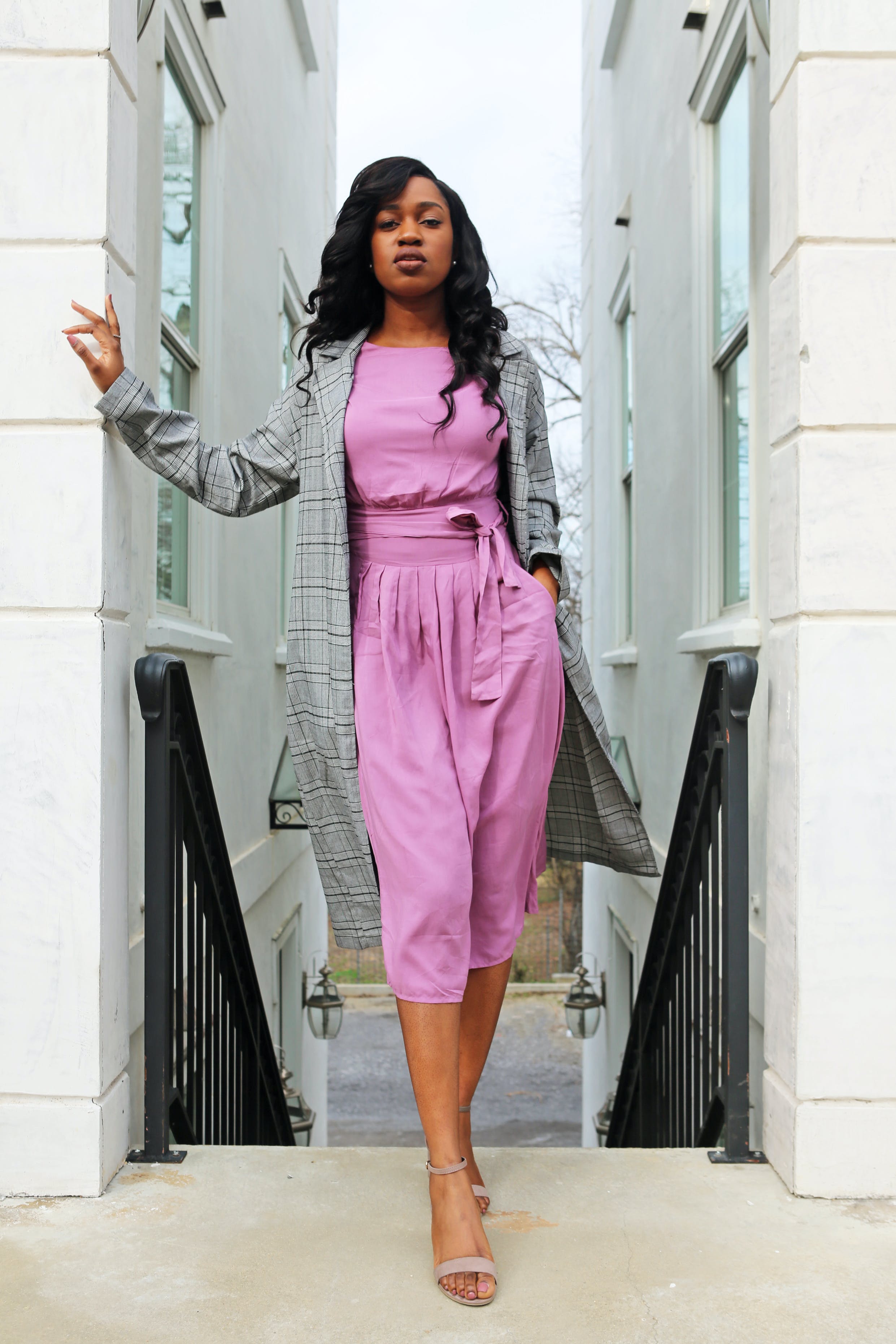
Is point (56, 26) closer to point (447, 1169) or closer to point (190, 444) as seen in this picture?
point (190, 444)

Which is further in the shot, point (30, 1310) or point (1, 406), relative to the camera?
point (1, 406)

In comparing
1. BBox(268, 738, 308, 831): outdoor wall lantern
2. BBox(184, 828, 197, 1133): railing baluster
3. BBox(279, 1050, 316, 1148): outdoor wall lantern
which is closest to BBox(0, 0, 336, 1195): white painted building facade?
BBox(184, 828, 197, 1133): railing baluster

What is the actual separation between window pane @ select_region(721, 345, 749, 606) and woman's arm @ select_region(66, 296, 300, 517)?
1.93m

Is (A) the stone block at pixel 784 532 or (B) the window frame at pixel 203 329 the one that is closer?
(A) the stone block at pixel 784 532

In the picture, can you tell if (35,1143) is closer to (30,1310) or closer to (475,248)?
(30,1310)

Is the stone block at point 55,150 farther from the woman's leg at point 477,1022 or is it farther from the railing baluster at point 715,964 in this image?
the railing baluster at point 715,964

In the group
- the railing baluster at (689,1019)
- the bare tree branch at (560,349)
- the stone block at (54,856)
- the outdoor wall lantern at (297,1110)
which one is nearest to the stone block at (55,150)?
the stone block at (54,856)

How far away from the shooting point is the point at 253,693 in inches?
229

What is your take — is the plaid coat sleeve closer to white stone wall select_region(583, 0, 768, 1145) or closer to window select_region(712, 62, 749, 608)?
white stone wall select_region(583, 0, 768, 1145)

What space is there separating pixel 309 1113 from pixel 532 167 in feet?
63.8

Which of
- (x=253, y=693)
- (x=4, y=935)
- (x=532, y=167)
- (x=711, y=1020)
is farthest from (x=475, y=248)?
(x=532, y=167)

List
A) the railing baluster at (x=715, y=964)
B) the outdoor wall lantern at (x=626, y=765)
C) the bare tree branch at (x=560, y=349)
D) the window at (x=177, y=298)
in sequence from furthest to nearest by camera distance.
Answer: the bare tree branch at (x=560, y=349) < the outdoor wall lantern at (x=626, y=765) < the window at (x=177, y=298) < the railing baluster at (x=715, y=964)

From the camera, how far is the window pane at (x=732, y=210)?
3.98 m

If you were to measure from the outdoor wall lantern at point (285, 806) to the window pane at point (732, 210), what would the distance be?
315cm
